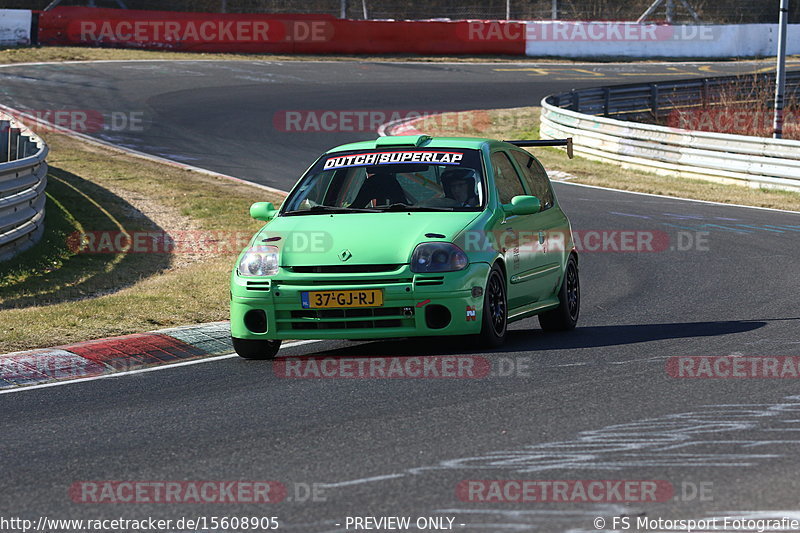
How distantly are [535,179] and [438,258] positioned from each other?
2.36 m

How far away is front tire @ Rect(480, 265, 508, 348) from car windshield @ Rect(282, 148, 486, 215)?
2.13 feet

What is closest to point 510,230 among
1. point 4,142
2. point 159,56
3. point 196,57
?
point 4,142

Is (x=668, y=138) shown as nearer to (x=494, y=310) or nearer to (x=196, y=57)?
(x=494, y=310)

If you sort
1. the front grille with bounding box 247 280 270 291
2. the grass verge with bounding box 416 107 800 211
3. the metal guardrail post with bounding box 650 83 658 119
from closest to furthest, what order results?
the front grille with bounding box 247 280 270 291, the grass verge with bounding box 416 107 800 211, the metal guardrail post with bounding box 650 83 658 119

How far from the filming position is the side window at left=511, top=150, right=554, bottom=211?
10812mm

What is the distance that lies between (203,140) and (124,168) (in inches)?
171

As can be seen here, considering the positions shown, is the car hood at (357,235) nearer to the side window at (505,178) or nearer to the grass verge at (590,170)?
the side window at (505,178)

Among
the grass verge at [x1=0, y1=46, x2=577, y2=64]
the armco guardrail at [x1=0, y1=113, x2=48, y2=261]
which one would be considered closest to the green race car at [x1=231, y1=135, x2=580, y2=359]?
the armco guardrail at [x1=0, y1=113, x2=48, y2=261]

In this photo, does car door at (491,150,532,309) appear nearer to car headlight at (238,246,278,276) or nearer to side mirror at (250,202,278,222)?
car headlight at (238,246,278,276)

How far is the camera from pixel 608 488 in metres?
5.43

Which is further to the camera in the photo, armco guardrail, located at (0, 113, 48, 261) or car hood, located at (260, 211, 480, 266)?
armco guardrail, located at (0, 113, 48, 261)

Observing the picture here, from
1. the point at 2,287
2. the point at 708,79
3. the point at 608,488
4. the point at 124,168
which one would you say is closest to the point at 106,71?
the point at 124,168

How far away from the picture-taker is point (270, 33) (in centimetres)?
4422

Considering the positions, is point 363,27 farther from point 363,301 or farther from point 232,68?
point 363,301
